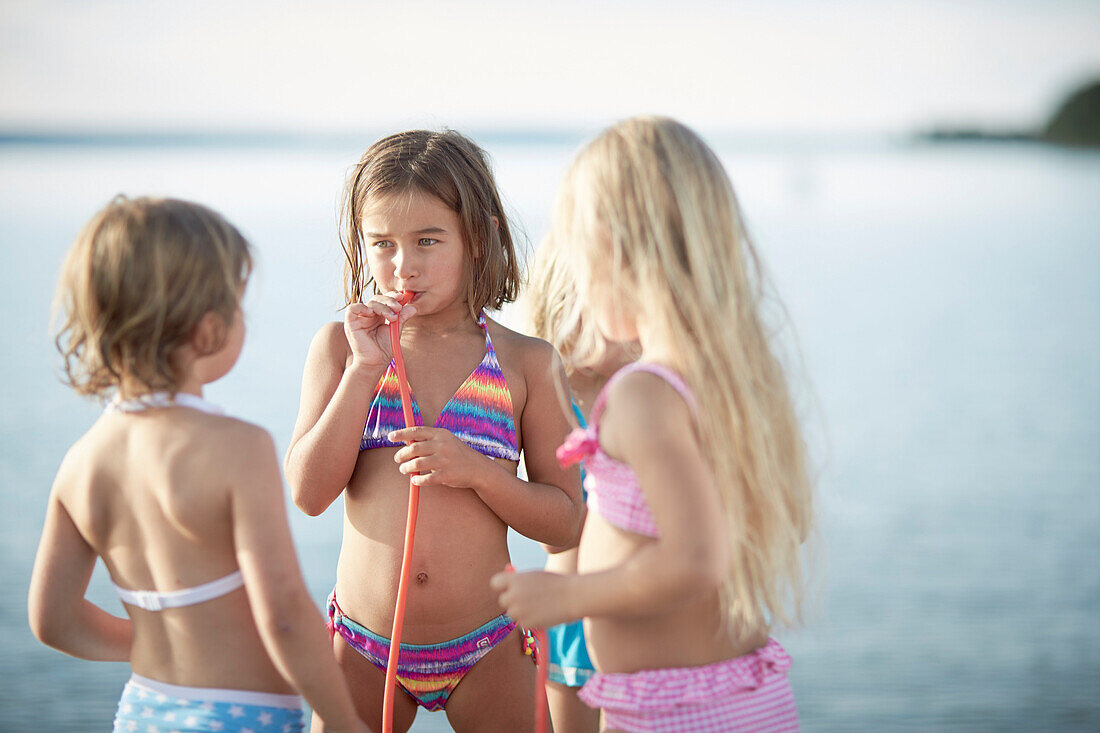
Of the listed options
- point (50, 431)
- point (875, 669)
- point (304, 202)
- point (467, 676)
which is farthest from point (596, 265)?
point (304, 202)

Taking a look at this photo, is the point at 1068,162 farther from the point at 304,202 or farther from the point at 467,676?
the point at 467,676

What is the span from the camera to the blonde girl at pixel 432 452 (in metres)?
1.90

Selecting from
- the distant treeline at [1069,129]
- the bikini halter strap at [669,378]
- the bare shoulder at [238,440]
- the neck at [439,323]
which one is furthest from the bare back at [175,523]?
the distant treeline at [1069,129]

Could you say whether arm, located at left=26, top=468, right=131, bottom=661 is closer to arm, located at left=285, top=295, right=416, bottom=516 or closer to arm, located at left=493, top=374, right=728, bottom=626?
arm, located at left=285, top=295, right=416, bottom=516

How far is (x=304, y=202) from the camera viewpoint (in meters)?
13.9

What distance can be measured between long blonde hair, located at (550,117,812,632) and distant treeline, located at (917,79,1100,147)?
65.9 feet

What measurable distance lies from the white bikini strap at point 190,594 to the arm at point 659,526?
1.25ft

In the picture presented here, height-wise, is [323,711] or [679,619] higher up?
[679,619]

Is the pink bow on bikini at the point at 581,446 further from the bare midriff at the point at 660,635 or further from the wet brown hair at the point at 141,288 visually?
the wet brown hair at the point at 141,288

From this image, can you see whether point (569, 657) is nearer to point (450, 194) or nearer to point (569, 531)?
point (569, 531)

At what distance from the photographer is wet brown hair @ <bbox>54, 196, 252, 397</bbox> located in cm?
147

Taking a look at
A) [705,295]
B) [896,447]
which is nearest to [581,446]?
[705,295]

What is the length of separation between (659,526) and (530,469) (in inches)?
27.7

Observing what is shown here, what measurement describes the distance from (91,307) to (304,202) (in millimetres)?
12859
